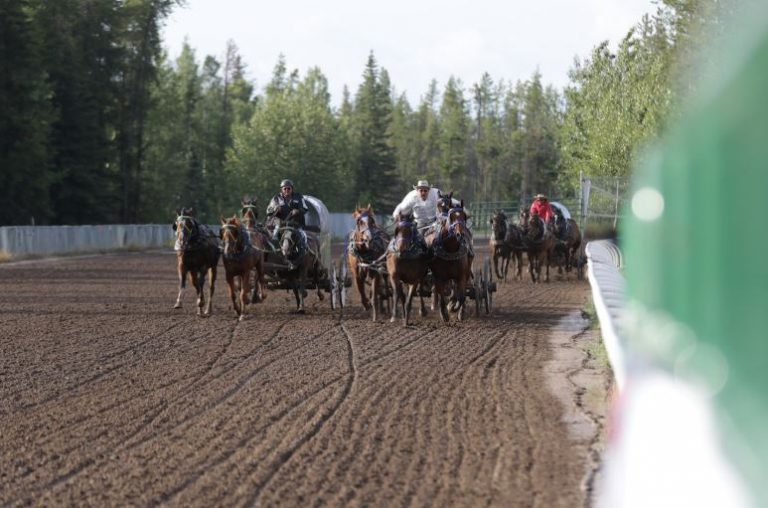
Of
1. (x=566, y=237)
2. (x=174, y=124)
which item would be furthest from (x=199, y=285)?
(x=174, y=124)

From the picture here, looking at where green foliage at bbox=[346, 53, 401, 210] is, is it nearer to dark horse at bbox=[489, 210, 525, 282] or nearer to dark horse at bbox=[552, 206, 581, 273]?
dark horse at bbox=[552, 206, 581, 273]

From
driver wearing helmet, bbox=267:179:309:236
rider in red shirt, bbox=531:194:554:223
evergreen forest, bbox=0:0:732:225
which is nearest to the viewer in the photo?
driver wearing helmet, bbox=267:179:309:236

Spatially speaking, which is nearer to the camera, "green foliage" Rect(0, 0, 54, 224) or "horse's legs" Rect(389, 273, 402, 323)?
"horse's legs" Rect(389, 273, 402, 323)

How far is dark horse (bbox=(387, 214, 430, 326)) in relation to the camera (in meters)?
16.6

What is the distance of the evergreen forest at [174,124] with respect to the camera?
125 ft

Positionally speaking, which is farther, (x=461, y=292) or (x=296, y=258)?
(x=296, y=258)

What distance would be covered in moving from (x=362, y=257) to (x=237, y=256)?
1996mm

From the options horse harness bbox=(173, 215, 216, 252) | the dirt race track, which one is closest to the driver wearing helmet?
horse harness bbox=(173, 215, 216, 252)

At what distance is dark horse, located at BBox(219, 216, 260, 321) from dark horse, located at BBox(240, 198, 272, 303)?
0.71ft

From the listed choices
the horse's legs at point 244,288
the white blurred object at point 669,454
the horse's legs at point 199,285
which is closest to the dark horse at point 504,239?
the horse's legs at point 199,285

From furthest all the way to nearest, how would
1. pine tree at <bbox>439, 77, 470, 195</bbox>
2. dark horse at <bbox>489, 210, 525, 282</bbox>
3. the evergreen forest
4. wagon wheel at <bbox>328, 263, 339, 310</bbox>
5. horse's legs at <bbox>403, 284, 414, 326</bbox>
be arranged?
pine tree at <bbox>439, 77, 470, 195</bbox> → the evergreen forest → dark horse at <bbox>489, 210, 525, 282</bbox> → wagon wheel at <bbox>328, 263, 339, 310</bbox> → horse's legs at <bbox>403, 284, 414, 326</bbox>

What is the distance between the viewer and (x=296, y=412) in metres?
9.50

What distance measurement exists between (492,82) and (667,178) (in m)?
155

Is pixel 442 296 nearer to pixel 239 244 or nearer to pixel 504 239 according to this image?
pixel 239 244
